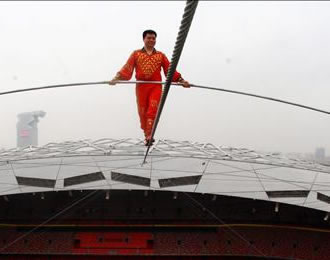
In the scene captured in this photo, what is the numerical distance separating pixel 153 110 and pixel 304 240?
14.6m

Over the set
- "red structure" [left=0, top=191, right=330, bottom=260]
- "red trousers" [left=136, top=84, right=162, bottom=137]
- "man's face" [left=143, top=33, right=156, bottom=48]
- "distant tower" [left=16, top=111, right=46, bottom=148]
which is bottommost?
"distant tower" [left=16, top=111, right=46, bottom=148]

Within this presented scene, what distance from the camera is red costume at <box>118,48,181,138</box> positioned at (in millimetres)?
9867

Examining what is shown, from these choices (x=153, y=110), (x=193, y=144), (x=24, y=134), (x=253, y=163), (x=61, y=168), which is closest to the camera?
(x=153, y=110)

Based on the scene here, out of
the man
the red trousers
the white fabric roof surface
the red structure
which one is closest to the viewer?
the man

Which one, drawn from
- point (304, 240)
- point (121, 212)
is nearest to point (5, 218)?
point (121, 212)

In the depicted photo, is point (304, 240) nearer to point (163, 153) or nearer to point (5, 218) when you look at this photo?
point (163, 153)

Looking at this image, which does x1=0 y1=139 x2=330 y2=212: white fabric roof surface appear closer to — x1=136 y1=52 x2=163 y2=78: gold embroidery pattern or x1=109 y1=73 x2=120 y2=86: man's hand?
x1=136 y1=52 x2=163 y2=78: gold embroidery pattern

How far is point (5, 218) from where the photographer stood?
68.3 feet

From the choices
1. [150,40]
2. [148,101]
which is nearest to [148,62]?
[150,40]

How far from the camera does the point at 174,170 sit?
17.9 m

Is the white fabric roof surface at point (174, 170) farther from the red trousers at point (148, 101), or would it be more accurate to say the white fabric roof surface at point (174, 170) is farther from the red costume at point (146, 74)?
the red costume at point (146, 74)

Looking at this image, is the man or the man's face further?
the man

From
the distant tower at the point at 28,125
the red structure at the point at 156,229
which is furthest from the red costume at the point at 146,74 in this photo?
the distant tower at the point at 28,125

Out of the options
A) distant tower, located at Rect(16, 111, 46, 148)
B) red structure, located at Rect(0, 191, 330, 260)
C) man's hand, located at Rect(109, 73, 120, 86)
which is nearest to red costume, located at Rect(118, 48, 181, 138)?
man's hand, located at Rect(109, 73, 120, 86)
